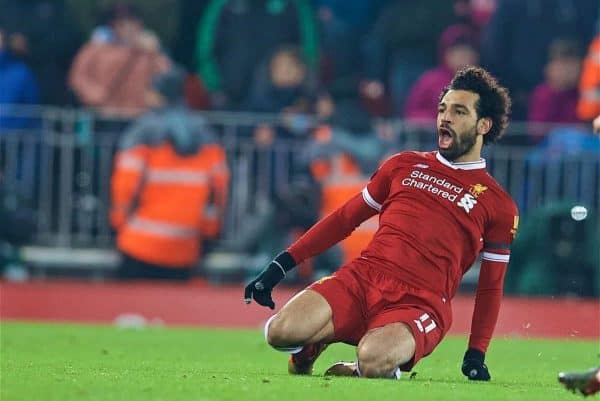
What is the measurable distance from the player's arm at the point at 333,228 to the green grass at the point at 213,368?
0.68m

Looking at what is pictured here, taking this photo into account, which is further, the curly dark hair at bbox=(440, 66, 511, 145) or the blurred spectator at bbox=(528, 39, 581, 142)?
the blurred spectator at bbox=(528, 39, 581, 142)

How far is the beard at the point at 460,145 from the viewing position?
32.3 ft

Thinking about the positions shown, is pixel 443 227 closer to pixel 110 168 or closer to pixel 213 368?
pixel 213 368

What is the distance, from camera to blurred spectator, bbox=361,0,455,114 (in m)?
18.4

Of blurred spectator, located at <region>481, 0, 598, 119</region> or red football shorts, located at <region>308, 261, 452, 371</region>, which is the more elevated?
blurred spectator, located at <region>481, 0, 598, 119</region>

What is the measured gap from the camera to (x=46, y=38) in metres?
18.4

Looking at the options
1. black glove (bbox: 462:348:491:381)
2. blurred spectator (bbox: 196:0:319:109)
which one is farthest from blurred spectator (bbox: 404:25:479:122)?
black glove (bbox: 462:348:491:381)

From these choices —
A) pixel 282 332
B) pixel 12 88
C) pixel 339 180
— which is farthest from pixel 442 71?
pixel 282 332

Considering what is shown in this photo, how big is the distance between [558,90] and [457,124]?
8783 mm

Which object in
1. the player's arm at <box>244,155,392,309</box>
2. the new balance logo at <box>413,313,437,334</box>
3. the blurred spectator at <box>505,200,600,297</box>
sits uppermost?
the player's arm at <box>244,155,392,309</box>

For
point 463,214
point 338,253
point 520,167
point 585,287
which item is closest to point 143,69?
point 338,253

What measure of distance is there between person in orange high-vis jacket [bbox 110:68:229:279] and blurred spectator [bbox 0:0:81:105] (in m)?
1.48

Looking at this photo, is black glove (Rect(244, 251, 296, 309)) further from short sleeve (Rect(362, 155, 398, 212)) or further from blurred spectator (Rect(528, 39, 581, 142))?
blurred spectator (Rect(528, 39, 581, 142))

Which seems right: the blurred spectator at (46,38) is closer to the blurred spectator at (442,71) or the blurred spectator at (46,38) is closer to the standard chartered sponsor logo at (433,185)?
the blurred spectator at (442,71)
